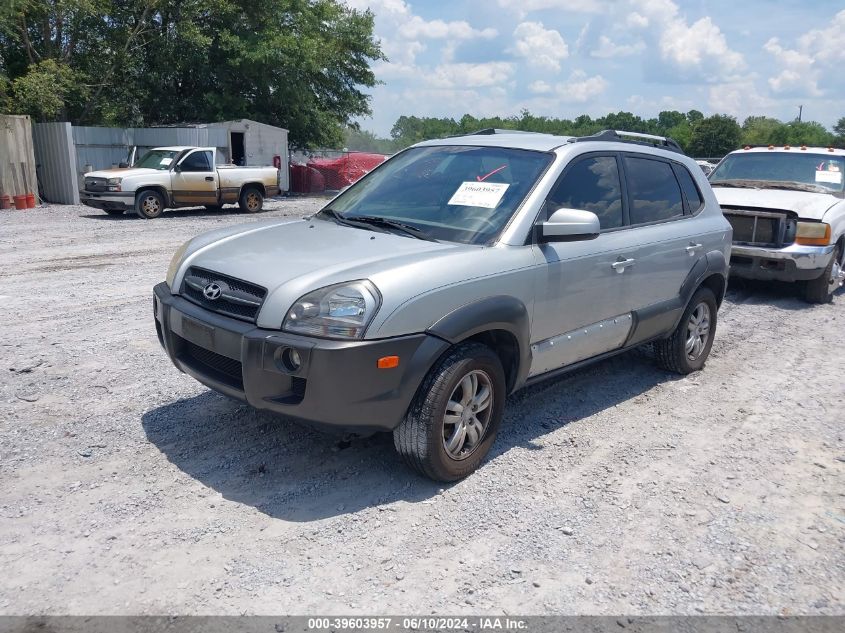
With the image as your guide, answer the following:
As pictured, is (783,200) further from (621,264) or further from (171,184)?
→ (171,184)

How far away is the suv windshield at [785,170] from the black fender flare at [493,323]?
24.5ft

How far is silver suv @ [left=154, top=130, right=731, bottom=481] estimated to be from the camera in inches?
140

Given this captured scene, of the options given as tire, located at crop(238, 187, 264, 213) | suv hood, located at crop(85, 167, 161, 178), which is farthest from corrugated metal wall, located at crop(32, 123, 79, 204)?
tire, located at crop(238, 187, 264, 213)

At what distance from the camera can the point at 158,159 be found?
17844mm

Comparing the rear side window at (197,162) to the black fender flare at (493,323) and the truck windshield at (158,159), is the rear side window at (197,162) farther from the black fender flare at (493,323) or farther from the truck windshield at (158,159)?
the black fender flare at (493,323)

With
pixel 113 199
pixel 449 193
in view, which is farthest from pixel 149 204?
pixel 449 193

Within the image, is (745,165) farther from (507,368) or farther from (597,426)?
(507,368)

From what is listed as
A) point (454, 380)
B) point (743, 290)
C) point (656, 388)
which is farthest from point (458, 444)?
point (743, 290)

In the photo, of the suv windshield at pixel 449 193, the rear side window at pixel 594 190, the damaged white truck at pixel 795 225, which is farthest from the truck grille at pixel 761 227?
the suv windshield at pixel 449 193

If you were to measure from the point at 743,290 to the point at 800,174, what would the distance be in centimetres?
185

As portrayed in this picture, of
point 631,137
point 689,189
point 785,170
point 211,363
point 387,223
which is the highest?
point 631,137

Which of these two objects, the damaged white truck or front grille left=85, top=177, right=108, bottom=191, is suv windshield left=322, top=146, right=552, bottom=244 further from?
front grille left=85, top=177, right=108, bottom=191

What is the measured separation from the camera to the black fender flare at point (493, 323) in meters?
3.79

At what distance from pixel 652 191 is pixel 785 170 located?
602 centimetres
